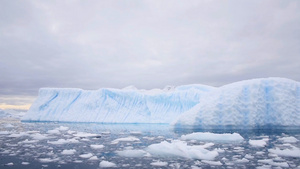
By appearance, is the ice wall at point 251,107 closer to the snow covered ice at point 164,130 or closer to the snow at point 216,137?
the snow covered ice at point 164,130

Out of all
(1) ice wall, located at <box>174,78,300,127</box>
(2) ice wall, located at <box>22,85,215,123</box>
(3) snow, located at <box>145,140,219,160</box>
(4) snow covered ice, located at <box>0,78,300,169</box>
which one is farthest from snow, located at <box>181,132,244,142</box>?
(2) ice wall, located at <box>22,85,215,123</box>

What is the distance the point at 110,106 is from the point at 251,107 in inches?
500

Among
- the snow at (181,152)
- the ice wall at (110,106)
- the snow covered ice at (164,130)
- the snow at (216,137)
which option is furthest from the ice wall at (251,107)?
the ice wall at (110,106)

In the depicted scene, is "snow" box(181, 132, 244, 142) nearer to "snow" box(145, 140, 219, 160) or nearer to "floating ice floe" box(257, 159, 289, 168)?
"snow" box(145, 140, 219, 160)

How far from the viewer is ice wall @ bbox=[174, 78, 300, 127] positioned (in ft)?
36.7

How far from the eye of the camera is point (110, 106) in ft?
66.0

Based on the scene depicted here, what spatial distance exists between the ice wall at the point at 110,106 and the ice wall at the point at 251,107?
7809 mm

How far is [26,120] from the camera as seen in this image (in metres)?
20.6

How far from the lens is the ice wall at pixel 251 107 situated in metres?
11.2

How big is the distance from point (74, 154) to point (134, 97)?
15.9 metres

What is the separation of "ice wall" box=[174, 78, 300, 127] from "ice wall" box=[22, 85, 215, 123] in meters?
7.81

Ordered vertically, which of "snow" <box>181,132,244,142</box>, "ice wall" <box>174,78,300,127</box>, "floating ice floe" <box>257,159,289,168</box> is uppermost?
"ice wall" <box>174,78,300,127</box>

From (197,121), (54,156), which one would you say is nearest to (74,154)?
(54,156)

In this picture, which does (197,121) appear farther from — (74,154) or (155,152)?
(74,154)
